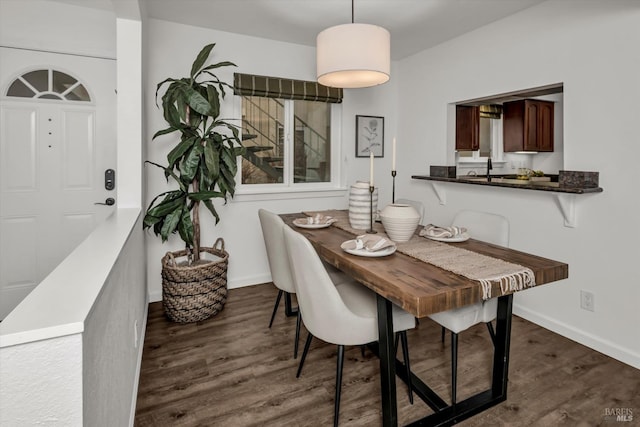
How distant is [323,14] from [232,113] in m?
1.22

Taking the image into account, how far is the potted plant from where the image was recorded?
8.82ft

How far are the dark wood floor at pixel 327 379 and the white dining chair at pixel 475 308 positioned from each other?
0.26m

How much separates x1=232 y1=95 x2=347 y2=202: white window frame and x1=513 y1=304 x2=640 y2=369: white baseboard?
2137 mm

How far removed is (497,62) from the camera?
314 centimetres

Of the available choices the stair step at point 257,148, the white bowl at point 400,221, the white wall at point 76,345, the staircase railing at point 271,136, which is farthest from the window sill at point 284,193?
the white bowl at point 400,221

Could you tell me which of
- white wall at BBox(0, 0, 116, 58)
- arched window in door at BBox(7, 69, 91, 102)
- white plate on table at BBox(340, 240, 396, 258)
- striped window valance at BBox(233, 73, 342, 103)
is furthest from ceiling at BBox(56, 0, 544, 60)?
white plate on table at BBox(340, 240, 396, 258)

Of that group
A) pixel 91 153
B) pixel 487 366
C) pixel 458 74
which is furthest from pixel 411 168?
pixel 91 153

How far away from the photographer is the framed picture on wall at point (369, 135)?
4.17m

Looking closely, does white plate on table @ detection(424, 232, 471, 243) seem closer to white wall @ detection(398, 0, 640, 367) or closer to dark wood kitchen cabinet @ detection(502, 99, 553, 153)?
white wall @ detection(398, 0, 640, 367)

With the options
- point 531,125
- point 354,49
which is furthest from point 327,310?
point 531,125

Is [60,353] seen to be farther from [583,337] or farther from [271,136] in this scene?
[271,136]

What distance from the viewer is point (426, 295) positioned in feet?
4.28

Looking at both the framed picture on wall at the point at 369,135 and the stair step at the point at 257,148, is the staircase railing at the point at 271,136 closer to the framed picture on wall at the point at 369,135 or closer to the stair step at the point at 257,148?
the stair step at the point at 257,148

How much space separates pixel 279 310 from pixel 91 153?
202cm
